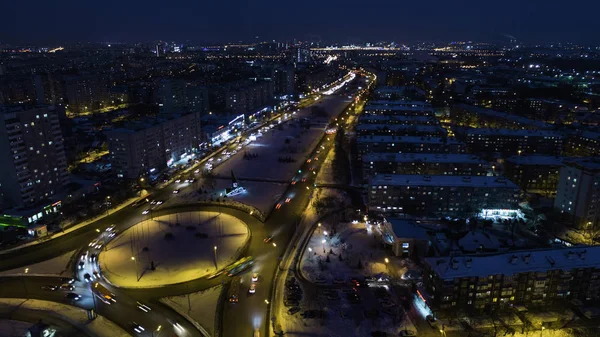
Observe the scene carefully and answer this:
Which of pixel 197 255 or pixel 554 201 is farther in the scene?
pixel 554 201

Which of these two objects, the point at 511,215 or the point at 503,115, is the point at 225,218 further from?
the point at 503,115

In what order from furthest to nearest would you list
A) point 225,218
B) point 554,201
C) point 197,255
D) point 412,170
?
point 412,170, point 554,201, point 225,218, point 197,255

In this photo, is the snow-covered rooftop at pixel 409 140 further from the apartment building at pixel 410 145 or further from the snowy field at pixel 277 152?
the snowy field at pixel 277 152

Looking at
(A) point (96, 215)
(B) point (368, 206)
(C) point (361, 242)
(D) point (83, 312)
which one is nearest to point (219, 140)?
(A) point (96, 215)

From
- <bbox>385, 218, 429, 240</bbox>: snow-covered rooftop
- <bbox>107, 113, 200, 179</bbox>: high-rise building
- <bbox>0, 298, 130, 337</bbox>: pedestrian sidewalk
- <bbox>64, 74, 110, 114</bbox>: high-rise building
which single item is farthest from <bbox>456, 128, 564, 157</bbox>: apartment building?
<bbox>64, 74, 110, 114</bbox>: high-rise building

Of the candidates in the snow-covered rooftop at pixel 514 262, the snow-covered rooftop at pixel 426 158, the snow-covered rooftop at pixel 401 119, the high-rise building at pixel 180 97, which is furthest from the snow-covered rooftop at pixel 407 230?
the high-rise building at pixel 180 97

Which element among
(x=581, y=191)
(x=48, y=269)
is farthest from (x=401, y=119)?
(x=48, y=269)
